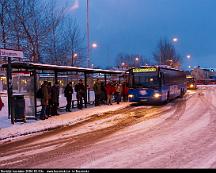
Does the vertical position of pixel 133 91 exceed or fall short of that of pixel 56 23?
it falls short

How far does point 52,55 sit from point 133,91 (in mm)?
9233

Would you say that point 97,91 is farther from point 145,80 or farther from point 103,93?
point 145,80

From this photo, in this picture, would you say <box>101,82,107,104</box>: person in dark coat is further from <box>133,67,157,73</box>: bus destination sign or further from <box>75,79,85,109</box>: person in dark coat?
<box>75,79,85,109</box>: person in dark coat

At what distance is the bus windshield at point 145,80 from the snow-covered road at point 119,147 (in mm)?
12897

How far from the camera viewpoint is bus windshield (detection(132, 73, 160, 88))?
98.9 ft

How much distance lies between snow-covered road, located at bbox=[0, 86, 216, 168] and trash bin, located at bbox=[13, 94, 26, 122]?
268 cm

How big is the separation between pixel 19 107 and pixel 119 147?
842 cm

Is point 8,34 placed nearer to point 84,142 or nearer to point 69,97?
point 69,97

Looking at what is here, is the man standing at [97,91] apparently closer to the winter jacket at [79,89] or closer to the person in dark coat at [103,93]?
the person in dark coat at [103,93]

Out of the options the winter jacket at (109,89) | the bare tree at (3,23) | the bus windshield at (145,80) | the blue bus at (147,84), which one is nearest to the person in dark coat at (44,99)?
the bare tree at (3,23)

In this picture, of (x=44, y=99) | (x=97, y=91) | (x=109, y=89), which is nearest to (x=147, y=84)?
(x=109, y=89)

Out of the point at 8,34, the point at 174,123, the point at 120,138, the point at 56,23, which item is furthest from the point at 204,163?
the point at 56,23

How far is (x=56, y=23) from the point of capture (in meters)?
34.9

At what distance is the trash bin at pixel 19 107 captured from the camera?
61.3 feet
